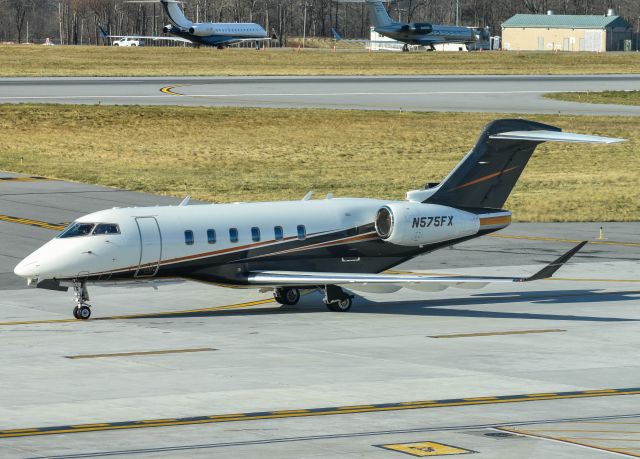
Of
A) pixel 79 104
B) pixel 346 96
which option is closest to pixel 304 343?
pixel 79 104

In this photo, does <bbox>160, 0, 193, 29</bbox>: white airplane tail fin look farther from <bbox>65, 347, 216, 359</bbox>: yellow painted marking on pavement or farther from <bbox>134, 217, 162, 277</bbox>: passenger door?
<bbox>65, 347, 216, 359</bbox>: yellow painted marking on pavement

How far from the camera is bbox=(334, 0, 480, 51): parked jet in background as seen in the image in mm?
181712

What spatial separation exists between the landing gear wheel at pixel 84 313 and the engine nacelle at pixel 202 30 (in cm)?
13898

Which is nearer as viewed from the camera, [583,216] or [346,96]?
[583,216]

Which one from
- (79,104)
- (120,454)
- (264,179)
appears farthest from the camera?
(79,104)

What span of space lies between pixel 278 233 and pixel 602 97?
82292 millimetres

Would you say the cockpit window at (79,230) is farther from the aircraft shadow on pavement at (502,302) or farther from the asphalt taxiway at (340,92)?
the asphalt taxiway at (340,92)

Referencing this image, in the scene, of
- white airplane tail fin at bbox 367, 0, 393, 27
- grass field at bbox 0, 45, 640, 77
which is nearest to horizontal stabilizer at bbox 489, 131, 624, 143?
grass field at bbox 0, 45, 640, 77

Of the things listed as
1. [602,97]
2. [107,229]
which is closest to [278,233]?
[107,229]

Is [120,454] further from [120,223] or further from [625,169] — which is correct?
[625,169]

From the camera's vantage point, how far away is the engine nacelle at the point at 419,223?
36.4m

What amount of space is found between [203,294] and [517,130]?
1045 cm

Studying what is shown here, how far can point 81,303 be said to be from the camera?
1340 inches

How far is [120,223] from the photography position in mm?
33844
